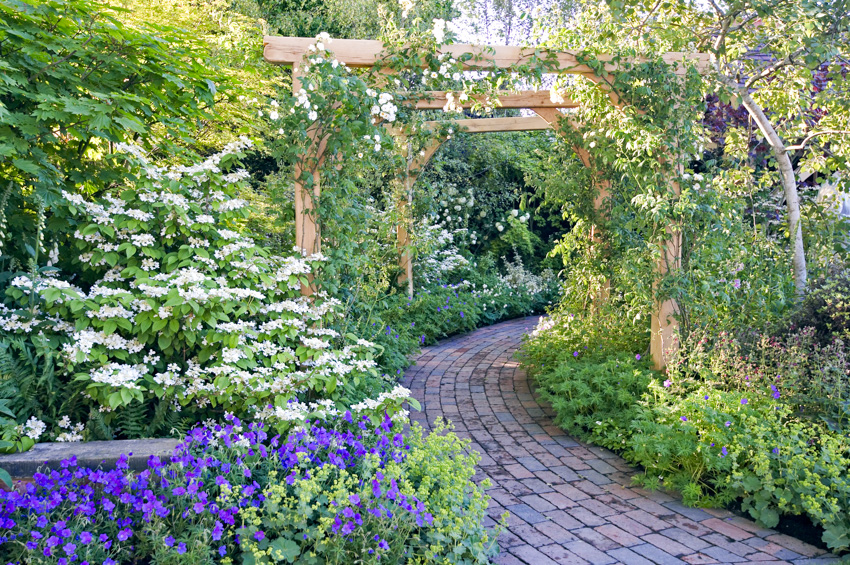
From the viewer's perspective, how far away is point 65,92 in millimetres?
3410

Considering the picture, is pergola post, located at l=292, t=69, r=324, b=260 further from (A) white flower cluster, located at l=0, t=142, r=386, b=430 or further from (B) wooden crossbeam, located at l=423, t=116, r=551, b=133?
(B) wooden crossbeam, located at l=423, t=116, r=551, b=133

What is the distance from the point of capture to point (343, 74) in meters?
4.13

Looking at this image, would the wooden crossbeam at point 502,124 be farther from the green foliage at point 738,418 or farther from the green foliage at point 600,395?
the green foliage at point 738,418

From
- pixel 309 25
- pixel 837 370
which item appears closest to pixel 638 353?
pixel 837 370

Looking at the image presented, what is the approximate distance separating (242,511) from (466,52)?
11.5ft

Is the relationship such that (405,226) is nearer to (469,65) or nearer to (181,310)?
(469,65)

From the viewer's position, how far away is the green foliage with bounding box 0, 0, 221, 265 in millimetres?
3211

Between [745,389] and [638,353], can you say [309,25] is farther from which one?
[745,389]

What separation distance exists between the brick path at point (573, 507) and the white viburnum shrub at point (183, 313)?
957 mm

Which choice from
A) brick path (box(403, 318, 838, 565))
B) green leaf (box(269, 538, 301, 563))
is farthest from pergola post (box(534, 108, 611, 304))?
green leaf (box(269, 538, 301, 563))

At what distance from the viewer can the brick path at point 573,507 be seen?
286 centimetres

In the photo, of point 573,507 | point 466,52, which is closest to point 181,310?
point 573,507

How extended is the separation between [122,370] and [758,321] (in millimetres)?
4196

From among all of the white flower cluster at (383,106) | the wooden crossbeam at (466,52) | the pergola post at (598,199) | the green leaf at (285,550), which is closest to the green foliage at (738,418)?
the pergola post at (598,199)
